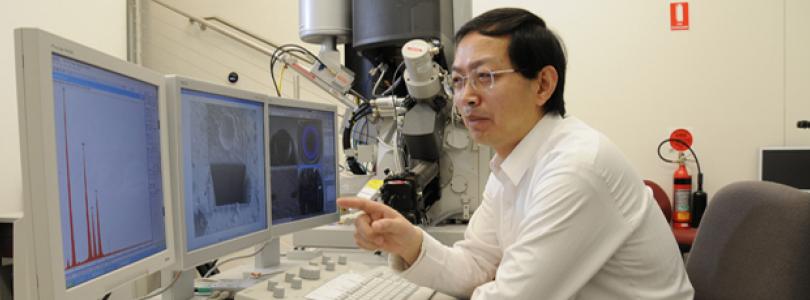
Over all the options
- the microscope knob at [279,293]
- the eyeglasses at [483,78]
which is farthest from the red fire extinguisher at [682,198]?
the microscope knob at [279,293]

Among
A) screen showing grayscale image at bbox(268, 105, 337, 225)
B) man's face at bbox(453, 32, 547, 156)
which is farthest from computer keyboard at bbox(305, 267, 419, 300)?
man's face at bbox(453, 32, 547, 156)

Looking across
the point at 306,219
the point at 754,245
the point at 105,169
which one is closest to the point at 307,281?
the point at 306,219

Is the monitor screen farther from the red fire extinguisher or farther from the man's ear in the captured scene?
the red fire extinguisher

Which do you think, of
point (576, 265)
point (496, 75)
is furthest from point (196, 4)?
point (576, 265)

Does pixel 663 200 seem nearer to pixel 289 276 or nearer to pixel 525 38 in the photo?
pixel 525 38

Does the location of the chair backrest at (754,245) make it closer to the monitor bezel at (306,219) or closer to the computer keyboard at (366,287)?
the computer keyboard at (366,287)

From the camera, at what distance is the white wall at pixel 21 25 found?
7.86 feet

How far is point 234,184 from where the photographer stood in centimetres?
113

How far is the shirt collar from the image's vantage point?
106 centimetres

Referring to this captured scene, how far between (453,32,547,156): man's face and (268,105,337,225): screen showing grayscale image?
1.52 ft

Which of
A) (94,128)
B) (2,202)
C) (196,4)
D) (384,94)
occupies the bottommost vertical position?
(2,202)

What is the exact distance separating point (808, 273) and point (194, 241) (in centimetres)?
110

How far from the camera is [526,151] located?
107cm

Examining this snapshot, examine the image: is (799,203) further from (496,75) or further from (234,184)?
(234,184)
